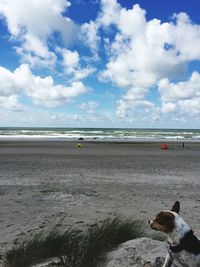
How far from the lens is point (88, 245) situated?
556 cm

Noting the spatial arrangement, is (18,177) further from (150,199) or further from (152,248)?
(152,248)

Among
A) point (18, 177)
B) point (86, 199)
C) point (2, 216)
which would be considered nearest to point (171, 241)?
point (2, 216)

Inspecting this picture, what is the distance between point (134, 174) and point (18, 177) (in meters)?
5.69

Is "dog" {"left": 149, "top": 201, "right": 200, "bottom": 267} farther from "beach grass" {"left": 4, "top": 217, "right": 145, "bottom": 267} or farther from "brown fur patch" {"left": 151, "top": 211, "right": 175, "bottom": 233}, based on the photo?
"beach grass" {"left": 4, "top": 217, "right": 145, "bottom": 267}

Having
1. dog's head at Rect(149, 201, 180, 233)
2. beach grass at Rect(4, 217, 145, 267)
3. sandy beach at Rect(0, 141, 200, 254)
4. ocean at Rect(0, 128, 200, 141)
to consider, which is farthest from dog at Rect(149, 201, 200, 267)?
ocean at Rect(0, 128, 200, 141)

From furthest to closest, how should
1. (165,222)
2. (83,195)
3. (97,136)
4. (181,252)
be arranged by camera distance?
1. (97,136)
2. (83,195)
3. (181,252)
4. (165,222)

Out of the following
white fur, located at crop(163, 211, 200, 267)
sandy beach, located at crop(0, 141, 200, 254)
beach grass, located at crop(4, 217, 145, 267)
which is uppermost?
white fur, located at crop(163, 211, 200, 267)

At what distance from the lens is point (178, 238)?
444cm

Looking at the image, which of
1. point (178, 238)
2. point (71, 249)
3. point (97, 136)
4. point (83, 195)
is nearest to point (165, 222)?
point (178, 238)

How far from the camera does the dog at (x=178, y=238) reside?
438 cm

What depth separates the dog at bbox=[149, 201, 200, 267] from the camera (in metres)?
4.38

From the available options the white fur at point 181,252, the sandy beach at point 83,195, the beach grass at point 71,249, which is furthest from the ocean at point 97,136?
the white fur at point 181,252

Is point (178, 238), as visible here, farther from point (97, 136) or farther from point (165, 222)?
point (97, 136)

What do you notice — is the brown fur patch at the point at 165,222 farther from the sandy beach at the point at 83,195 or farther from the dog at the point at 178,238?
the sandy beach at the point at 83,195
